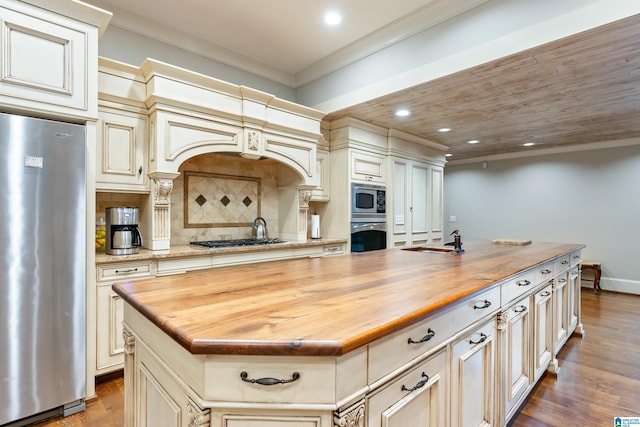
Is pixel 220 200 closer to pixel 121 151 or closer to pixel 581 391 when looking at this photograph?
pixel 121 151

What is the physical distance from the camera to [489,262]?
2.04m

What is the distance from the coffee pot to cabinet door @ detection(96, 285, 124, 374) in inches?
63.5

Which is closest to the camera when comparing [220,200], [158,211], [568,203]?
[158,211]

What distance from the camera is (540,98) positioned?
10.8 ft

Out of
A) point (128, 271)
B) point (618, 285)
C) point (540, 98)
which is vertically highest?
point (540, 98)

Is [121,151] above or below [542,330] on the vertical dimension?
above

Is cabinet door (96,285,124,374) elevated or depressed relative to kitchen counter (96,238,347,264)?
depressed

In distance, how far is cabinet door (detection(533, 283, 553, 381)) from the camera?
2095 millimetres

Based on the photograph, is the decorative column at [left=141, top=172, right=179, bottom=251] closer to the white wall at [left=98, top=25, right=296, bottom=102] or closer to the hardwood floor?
the white wall at [left=98, top=25, right=296, bottom=102]

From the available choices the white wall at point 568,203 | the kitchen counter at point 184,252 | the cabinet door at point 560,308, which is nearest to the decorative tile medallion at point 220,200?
the kitchen counter at point 184,252

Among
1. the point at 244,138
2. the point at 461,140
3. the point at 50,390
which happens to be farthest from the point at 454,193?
the point at 50,390

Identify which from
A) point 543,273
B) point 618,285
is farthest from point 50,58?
point 618,285

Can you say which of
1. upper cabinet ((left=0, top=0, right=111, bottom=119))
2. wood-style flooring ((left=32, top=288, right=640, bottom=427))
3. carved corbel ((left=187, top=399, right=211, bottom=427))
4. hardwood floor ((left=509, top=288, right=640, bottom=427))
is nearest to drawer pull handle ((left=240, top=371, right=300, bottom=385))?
carved corbel ((left=187, top=399, right=211, bottom=427))

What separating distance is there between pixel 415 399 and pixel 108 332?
2195mm
